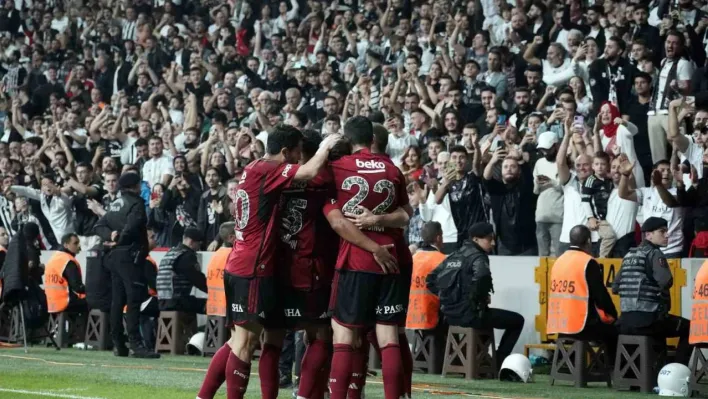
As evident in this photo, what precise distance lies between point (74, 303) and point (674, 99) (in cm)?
885

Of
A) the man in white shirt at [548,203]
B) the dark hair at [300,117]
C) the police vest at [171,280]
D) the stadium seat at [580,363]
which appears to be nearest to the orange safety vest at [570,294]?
the stadium seat at [580,363]

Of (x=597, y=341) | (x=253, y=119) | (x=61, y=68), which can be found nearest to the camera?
(x=597, y=341)

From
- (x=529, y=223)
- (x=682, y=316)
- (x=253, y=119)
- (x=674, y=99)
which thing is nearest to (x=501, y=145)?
(x=529, y=223)

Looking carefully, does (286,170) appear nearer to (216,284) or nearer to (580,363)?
(580,363)

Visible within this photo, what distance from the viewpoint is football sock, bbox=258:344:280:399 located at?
31.1 ft

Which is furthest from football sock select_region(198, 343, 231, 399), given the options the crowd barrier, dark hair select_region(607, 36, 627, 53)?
dark hair select_region(607, 36, 627, 53)

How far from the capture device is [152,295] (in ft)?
58.9

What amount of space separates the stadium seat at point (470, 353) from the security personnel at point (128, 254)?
4.14m

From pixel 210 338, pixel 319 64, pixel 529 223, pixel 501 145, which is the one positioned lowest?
pixel 210 338

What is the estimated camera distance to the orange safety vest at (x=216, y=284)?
16.3m

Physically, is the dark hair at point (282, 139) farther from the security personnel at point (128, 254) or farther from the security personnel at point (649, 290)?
the security personnel at point (128, 254)

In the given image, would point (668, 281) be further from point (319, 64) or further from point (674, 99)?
point (319, 64)

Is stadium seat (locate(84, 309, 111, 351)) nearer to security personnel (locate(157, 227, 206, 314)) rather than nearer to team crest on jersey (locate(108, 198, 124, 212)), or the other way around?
security personnel (locate(157, 227, 206, 314))

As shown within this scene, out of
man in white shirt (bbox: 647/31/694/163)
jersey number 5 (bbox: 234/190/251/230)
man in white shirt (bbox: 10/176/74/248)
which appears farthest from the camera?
man in white shirt (bbox: 10/176/74/248)
